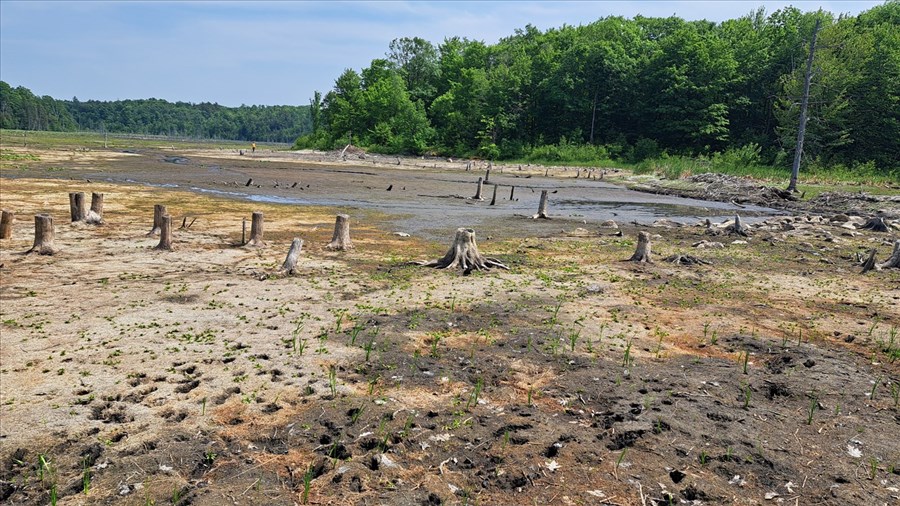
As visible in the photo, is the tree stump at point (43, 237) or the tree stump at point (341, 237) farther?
the tree stump at point (341, 237)

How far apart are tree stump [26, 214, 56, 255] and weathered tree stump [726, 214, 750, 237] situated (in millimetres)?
21035

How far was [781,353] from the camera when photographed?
856 centimetres

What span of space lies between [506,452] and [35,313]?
26.3 ft

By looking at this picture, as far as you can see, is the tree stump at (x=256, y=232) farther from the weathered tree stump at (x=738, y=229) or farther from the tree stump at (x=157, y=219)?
the weathered tree stump at (x=738, y=229)

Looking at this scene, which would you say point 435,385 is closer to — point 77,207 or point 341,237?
point 341,237

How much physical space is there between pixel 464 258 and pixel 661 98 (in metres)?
71.6

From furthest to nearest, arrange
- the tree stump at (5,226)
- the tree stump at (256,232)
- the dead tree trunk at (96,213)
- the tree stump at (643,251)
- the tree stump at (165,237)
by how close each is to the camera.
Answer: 1. the dead tree trunk at (96,213)
2. the tree stump at (256,232)
3. the tree stump at (643,251)
4. the tree stump at (5,226)
5. the tree stump at (165,237)

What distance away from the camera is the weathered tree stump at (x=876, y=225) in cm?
2414

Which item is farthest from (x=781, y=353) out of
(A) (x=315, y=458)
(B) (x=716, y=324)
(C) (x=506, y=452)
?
(A) (x=315, y=458)

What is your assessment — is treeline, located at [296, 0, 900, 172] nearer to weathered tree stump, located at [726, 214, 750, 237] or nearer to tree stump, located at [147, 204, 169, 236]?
weathered tree stump, located at [726, 214, 750, 237]

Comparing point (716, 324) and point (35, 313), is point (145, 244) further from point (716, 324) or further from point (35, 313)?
point (716, 324)

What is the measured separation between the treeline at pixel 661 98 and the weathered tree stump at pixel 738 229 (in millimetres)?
34528

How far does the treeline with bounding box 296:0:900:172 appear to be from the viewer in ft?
183

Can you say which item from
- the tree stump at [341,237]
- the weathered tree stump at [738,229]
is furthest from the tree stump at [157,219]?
the weathered tree stump at [738,229]
